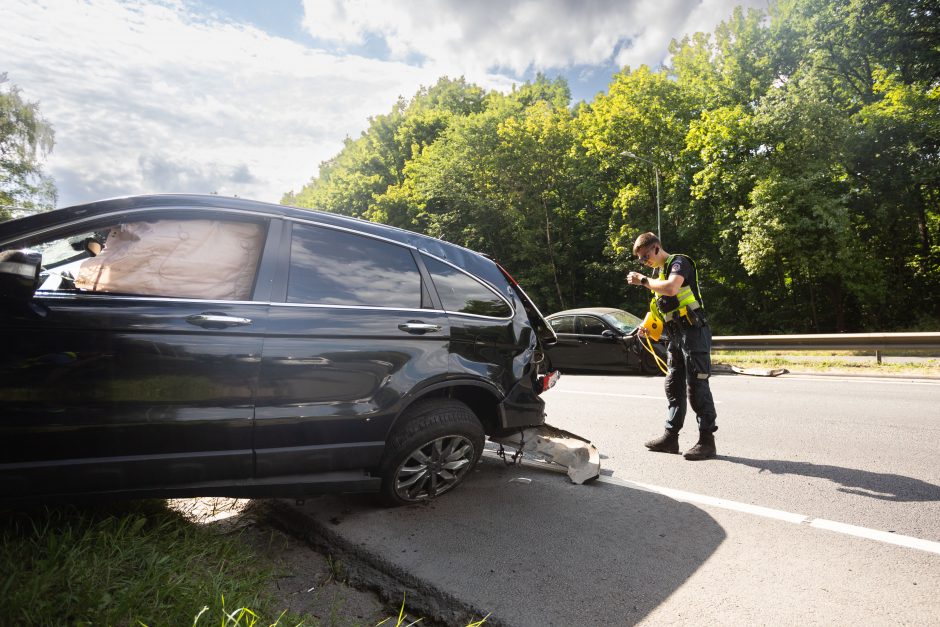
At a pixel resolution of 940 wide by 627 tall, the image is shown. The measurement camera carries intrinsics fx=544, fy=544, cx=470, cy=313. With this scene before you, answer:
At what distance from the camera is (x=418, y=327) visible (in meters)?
3.27

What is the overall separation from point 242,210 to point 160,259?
18.9 inches

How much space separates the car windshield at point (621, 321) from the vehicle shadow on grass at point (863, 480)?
22.7 feet

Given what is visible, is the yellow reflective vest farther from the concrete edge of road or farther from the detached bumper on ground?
the concrete edge of road

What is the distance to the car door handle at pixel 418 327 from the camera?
3.21 meters

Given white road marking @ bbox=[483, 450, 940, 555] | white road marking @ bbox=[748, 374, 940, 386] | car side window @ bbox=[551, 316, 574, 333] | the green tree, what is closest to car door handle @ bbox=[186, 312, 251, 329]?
white road marking @ bbox=[483, 450, 940, 555]

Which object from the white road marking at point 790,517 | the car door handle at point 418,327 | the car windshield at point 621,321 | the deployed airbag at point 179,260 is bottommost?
the white road marking at point 790,517

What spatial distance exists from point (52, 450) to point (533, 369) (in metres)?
2.78

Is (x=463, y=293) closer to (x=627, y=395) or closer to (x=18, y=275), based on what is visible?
(x=18, y=275)

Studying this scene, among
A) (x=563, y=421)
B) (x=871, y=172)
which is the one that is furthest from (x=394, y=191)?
(x=563, y=421)

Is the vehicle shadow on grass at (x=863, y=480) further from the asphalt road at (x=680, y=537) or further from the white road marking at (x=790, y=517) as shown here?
the white road marking at (x=790, y=517)

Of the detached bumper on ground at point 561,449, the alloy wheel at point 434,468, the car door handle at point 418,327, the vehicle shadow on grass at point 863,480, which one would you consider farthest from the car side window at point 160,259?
the vehicle shadow on grass at point 863,480

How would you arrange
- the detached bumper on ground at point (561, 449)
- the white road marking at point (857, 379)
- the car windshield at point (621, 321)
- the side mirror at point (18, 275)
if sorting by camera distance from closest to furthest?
1. the side mirror at point (18, 275)
2. the detached bumper on ground at point (561, 449)
3. the white road marking at point (857, 379)
4. the car windshield at point (621, 321)

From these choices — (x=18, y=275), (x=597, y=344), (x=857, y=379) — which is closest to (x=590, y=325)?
(x=597, y=344)

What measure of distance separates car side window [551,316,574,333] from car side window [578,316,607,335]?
20 centimetres
